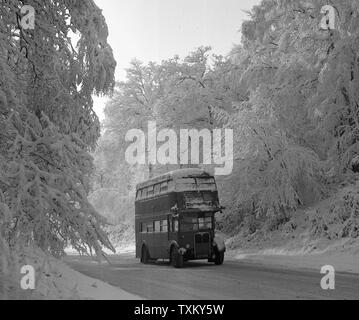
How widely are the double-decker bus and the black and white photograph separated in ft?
0.22

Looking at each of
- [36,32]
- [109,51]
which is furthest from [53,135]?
[109,51]

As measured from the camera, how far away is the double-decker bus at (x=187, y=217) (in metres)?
18.7

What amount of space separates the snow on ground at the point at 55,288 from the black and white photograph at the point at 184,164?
1.8 inches

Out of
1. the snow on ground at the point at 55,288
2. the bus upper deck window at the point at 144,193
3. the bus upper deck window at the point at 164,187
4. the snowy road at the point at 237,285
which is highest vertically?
the bus upper deck window at the point at 164,187

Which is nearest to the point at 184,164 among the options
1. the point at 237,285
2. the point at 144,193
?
the point at 144,193

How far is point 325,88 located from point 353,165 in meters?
4.17

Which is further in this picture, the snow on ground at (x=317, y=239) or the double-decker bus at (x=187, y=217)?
the double-decker bus at (x=187, y=217)

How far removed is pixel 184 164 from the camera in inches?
1251

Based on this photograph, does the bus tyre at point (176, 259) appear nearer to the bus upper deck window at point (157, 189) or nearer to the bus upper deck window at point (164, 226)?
the bus upper deck window at point (164, 226)

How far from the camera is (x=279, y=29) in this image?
87.8 ft

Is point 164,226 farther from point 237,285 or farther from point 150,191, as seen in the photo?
point 237,285

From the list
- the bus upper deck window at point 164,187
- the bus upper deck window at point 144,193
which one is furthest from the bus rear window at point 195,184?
the bus upper deck window at point 144,193

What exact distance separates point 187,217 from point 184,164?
13131 mm
